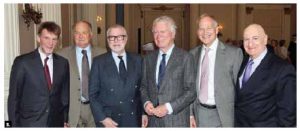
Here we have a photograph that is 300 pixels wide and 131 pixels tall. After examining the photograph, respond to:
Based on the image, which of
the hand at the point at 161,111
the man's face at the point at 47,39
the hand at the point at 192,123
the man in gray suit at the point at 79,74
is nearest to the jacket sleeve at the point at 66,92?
the man in gray suit at the point at 79,74

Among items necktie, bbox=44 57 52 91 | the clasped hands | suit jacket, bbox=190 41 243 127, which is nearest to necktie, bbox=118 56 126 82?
the clasped hands

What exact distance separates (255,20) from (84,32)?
1256 centimetres

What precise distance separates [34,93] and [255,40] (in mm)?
1532

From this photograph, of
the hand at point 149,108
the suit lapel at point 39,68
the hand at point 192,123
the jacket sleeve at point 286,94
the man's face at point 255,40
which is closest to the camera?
the jacket sleeve at point 286,94

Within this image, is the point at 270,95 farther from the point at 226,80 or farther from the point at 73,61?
the point at 73,61

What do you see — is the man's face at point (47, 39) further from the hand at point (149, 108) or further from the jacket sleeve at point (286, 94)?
the jacket sleeve at point (286, 94)

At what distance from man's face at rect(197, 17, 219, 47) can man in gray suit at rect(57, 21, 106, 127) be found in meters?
0.86

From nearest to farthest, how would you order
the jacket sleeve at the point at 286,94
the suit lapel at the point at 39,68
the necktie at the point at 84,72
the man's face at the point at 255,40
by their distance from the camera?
the jacket sleeve at the point at 286,94 < the man's face at the point at 255,40 < the suit lapel at the point at 39,68 < the necktie at the point at 84,72

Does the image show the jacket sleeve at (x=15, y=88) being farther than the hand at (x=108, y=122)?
No

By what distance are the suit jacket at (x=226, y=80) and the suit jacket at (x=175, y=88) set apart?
0.18 m

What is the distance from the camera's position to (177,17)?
53.3 ft

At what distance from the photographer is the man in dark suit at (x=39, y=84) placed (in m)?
2.87

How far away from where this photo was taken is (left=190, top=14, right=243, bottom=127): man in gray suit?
300 centimetres

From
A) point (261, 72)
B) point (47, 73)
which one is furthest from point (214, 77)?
point (47, 73)
